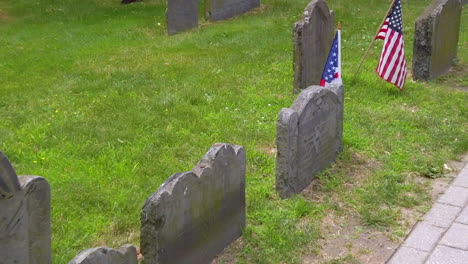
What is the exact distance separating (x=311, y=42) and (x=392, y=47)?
1.07 m

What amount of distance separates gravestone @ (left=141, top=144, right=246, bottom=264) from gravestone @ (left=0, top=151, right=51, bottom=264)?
2.20 ft

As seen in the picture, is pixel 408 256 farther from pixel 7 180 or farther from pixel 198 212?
pixel 7 180

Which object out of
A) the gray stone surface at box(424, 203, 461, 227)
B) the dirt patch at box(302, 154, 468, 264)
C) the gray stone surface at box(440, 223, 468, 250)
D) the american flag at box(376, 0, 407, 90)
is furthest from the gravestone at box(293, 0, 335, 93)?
the gray stone surface at box(440, 223, 468, 250)

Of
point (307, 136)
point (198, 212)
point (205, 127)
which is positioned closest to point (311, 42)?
point (205, 127)

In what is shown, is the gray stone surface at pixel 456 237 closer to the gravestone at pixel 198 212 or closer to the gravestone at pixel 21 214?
the gravestone at pixel 198 212

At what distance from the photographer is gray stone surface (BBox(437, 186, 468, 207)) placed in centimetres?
658

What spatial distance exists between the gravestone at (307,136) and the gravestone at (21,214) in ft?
7.88

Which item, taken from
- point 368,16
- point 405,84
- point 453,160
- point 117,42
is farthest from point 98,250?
point 368,16

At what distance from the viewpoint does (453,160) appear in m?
7.57

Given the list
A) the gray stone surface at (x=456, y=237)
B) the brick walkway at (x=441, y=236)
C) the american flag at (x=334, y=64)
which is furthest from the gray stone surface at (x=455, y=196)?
the american flag at (x=334, y=64)

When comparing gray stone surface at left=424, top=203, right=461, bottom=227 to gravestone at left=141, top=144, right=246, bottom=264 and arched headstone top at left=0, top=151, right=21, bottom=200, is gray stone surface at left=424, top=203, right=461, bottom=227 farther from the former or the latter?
arched headstone top at left=0, top=151, right=21, bottom=200

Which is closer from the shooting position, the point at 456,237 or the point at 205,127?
the point at 456,237

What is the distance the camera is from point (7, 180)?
3857 mm

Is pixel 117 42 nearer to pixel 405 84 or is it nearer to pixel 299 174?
pixel 405 84
